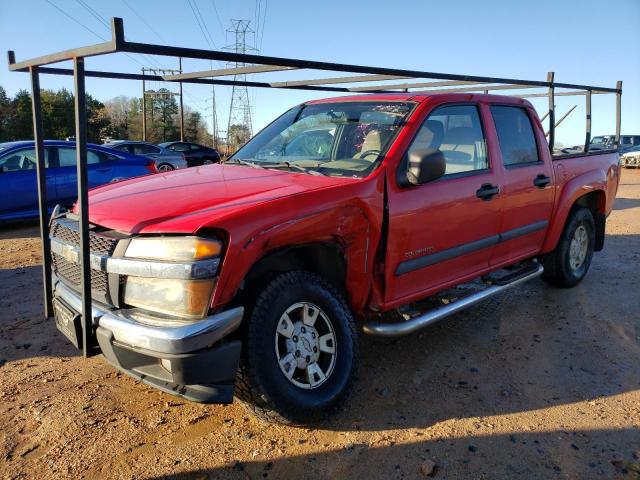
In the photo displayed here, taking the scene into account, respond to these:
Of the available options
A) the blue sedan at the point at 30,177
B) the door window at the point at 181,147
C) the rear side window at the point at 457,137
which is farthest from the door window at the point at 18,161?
the door window at the point at 181,147

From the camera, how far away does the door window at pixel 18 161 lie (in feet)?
27.3

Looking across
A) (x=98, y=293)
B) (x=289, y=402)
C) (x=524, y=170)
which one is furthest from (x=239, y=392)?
(x=524, y=170)

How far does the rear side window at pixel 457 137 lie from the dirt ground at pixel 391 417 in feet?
4.77

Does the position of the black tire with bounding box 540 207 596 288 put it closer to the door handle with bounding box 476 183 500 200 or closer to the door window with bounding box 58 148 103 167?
the door handle with bounding box 476 183 500 200

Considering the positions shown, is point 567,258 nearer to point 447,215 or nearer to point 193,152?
point 447,215

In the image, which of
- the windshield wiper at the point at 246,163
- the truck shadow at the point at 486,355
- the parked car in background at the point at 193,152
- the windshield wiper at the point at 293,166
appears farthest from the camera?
the parked car in background at the point at 193,152

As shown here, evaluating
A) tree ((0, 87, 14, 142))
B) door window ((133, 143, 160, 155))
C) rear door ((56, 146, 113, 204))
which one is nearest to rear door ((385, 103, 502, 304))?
rear door ((56, 146, 113, 204))

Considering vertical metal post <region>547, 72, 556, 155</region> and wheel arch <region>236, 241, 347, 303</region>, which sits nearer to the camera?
wheel arch <region>236, 241, 347, 303</region>

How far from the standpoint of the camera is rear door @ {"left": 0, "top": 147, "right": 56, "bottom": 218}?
828 cm

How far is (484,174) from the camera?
4055 mm

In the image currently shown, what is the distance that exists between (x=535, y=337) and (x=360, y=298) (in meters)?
1.96

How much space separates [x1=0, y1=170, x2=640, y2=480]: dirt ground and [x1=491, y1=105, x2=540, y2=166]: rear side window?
153 centimetres

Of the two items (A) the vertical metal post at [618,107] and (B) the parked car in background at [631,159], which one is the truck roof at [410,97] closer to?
(A) the vertical metal post at [618,107]

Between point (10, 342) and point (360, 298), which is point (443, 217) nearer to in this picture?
point (360, 298)
